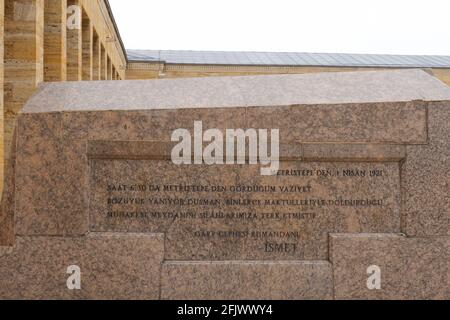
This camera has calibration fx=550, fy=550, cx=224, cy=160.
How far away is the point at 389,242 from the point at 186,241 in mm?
1838

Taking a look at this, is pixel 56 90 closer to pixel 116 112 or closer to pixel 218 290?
pixel 116 112

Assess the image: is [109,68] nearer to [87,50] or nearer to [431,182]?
[87,50]

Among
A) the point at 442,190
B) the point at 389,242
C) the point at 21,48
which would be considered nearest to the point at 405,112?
the point at 442,190

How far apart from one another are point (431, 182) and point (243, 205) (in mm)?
1723

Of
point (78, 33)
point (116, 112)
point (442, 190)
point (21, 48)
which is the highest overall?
point (78, 33)

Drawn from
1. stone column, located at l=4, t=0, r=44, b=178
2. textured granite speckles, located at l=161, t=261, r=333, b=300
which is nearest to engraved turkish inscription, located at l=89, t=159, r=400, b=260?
textured granite speckles, located at l=161, t=261, r=333, b=300

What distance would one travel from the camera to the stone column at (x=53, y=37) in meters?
11.3

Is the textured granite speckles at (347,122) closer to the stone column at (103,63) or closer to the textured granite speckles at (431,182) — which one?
the textured granite speckles at (431,182)

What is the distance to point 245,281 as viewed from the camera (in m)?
4.93

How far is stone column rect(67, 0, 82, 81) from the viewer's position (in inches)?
517

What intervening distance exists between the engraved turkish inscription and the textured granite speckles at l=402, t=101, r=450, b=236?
0.13 meters

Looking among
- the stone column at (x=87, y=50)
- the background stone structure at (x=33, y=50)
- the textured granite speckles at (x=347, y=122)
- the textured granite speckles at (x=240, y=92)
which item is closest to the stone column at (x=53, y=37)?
the background stone structure at (x=33, y=50)
